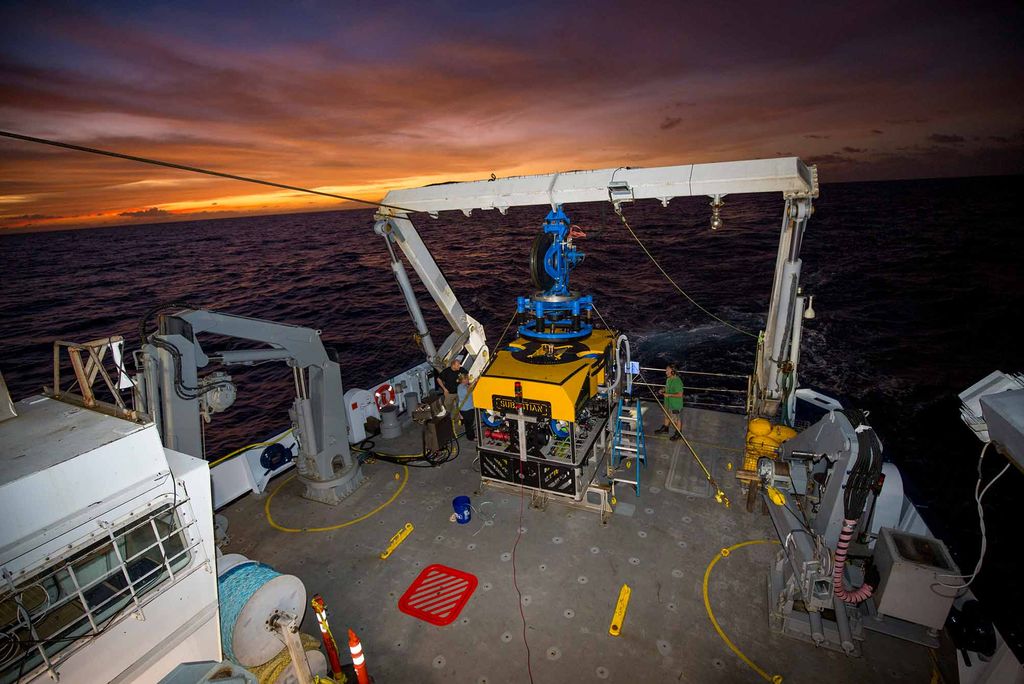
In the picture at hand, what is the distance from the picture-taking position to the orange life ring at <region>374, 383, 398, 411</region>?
14.4 metres

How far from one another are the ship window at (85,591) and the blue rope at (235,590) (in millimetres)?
1298

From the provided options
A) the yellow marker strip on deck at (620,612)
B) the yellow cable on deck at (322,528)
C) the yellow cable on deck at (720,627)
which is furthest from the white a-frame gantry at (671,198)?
the yellow marker strip on deck at (620,612)

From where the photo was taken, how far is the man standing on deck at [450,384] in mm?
14148

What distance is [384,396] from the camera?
14.5m

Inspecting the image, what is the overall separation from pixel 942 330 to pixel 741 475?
3234cm

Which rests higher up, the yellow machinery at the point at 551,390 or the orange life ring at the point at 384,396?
the yellow machinery at the point at 551,390

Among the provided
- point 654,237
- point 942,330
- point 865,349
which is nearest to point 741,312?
point 865,349

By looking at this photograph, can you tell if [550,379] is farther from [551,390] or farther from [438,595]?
[438,595]

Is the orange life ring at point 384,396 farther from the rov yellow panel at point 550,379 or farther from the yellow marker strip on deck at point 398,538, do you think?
the rov yellow panel at point 550,379

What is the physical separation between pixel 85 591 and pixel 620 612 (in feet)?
24.5

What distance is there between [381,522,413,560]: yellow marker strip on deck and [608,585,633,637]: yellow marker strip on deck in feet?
15.4

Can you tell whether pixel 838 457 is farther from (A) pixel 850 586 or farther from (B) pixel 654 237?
(B) pixel 654 237

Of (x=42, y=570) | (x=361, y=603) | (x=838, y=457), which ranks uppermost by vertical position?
(x=42, y=570)

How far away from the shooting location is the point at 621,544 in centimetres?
956
